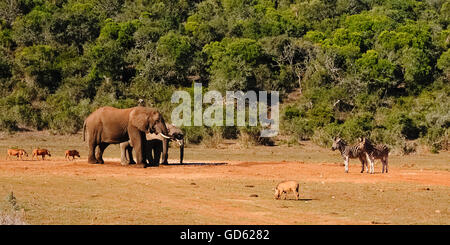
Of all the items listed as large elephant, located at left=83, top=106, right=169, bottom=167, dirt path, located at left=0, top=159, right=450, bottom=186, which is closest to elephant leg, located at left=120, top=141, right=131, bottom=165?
large elephant, located at left=83, top=106, right=169, bottom=167

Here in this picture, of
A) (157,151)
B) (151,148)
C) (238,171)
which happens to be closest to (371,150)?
(238,171)

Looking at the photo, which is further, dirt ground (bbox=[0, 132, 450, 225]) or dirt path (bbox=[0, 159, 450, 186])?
dirt path (bbox=[0, 159, 450, 186])

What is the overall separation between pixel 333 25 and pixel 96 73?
28.5m

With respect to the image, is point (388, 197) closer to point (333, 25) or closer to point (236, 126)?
point (236, 126)

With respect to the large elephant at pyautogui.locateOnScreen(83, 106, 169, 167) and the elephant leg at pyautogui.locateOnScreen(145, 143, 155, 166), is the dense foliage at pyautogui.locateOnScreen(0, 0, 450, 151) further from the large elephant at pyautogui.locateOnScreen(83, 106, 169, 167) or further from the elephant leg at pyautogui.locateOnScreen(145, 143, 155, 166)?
the elephant leg at pyautogui.locateOnScreen(145, 143, 155, 166)

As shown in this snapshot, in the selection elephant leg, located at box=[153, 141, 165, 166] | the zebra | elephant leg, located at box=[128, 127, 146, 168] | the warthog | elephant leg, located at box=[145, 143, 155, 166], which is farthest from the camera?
elephant leg, located at box=[153, 141, 165, 166]

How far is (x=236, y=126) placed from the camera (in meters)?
44.6

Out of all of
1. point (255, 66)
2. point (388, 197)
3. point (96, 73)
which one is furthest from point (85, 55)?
point (388, 197)

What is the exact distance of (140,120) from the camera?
2748cm

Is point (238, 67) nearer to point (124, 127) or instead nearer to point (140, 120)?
point (124, 127)

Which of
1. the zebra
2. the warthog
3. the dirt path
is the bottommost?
the dirt path

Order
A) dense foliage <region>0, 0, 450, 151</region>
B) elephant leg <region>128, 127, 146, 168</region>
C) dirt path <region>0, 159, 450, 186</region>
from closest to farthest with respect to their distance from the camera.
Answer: dirt path <region>0, 159, 450, 186</region>, elephant leg <region>128, 127, 146, 168</region>, dense foliage <region>0, 0, 450, 151</region>

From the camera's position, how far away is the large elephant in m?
27.4

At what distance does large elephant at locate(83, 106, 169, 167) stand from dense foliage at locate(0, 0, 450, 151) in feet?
47.5
